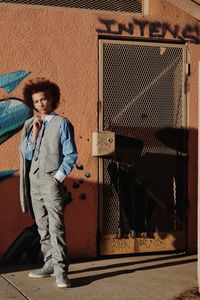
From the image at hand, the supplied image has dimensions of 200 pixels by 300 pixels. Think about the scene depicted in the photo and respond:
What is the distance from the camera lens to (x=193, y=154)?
7109 millimetres

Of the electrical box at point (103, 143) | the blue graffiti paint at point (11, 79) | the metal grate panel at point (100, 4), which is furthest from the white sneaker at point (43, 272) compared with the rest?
the metal grate panel at point (100, 4)

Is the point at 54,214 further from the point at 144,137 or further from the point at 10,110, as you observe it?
the point at 144,137

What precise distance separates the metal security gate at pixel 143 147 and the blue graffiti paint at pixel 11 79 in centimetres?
91

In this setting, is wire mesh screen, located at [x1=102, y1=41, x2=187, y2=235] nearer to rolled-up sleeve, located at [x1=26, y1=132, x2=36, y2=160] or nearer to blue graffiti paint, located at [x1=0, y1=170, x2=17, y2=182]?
blue graffiti paint, located at [x1=0, y1=170, x2=17, y2=182]

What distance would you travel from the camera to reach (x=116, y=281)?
18.6 feet

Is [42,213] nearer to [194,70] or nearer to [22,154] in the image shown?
[22,154]

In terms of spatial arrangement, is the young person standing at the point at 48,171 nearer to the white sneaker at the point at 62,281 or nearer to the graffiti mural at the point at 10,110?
the white sneaker at the point at 62,281

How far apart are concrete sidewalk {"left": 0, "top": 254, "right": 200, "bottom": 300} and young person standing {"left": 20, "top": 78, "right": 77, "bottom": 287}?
8.8 inches

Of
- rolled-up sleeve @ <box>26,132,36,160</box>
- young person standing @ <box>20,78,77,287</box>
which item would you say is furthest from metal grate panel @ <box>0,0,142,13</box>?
rolled-up sleeve @ <box>26,132,36,160</box>

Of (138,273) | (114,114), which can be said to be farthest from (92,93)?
(138,273)

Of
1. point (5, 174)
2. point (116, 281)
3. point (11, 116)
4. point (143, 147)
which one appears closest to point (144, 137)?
point (143, 147)

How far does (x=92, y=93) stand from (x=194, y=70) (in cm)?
133

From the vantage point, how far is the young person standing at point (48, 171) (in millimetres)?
5355

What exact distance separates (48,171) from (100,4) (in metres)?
2.45
